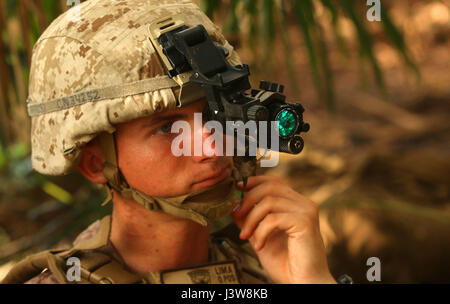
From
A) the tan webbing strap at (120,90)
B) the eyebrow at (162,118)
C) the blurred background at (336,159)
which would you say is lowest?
the blurred background at (336,159)

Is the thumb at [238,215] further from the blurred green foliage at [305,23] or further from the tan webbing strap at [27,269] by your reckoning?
the blurred green foliage at [305,23]

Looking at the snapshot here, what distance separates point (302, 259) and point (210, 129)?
358 mm

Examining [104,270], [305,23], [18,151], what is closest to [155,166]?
[104,270]

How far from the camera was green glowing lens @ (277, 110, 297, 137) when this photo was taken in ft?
3.10

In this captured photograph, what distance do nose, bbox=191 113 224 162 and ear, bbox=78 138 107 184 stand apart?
0.23 metres

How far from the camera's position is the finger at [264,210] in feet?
4.04

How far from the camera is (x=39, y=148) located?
125 centimetres

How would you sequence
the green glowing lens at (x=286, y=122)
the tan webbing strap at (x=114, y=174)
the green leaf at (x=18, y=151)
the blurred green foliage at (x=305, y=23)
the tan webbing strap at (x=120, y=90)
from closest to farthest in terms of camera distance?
the green glowing lens at (x=286, y=122), the tan webbing strap at (x=120, y=90), the tan webbing strap at (x=114, y=174), the blurred green foliage at (x=305, y=23), the green leaf at (x=18, y=151)

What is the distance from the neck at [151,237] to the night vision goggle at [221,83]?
315 mm

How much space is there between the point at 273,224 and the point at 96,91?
464 millimetres

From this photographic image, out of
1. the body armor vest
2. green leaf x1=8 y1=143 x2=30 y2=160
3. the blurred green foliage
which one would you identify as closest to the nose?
the body armor vest

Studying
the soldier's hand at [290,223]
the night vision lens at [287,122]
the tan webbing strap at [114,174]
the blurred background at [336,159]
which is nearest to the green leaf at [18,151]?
the blurred background at [336,159]
